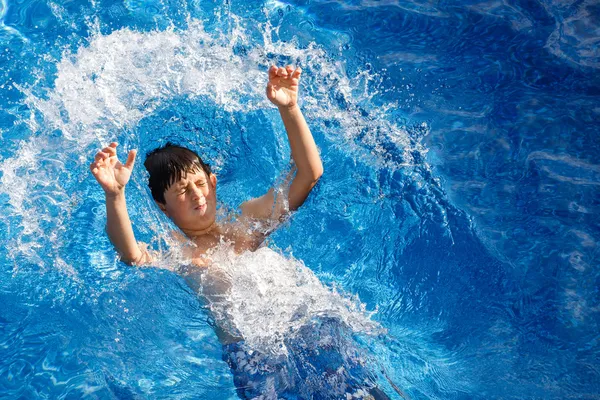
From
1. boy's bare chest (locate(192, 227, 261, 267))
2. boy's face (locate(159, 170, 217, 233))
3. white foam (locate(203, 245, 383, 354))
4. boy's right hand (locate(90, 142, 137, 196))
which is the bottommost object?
white foam (locate(203, 245, 383, 354))

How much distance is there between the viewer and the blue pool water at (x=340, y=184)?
3074 mm

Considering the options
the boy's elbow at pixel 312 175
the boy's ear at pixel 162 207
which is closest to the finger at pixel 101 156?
the boy's ear at pixel 162 207

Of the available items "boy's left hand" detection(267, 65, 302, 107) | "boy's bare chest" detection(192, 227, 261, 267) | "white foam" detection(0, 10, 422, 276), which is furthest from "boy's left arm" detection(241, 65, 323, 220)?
"white foam" detection(0, 10, 422, 276)

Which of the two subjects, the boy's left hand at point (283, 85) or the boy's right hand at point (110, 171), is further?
the boy's left hand at point (283, 85)

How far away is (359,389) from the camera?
2.77 m

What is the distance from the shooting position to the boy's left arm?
2.95 metres

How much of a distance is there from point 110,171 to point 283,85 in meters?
0.87

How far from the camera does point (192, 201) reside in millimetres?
3123

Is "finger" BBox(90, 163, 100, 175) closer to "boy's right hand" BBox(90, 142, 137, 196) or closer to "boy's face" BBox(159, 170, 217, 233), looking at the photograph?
"boy's right hand" BBox(90, 142, 137, 196)

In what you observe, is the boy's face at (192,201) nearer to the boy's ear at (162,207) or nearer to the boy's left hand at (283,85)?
the boy's ear at (162,207)

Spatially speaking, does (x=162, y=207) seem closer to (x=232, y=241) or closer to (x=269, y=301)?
(x=232, y=241)

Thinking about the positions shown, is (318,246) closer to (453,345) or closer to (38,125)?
(453,345)

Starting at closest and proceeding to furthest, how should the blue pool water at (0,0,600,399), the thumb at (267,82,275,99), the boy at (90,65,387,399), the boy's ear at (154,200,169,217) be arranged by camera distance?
the boy at (90,65,387,399) → the thumb at (267,82,275,99) → the blue pool water at (0,0,600,399) → the boy's ear at (154,200,169,217)

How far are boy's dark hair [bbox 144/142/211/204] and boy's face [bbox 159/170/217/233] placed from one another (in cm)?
3
